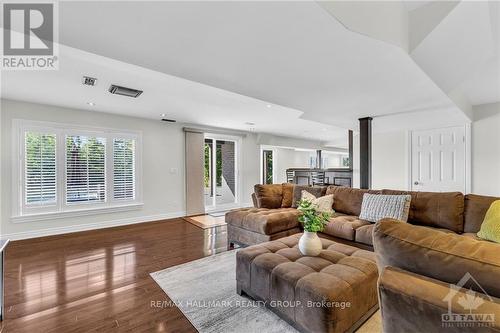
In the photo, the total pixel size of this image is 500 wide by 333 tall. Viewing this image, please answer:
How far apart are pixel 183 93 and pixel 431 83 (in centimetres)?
297

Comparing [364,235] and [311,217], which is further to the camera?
[364,235]

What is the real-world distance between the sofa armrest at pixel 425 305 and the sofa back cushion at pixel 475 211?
7.20ft

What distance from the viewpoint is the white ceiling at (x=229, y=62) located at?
141 centimetres

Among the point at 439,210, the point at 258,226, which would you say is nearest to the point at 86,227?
the point at 258,226

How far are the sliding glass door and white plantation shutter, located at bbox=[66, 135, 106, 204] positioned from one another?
2375mm

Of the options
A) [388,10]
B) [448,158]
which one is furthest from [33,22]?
[448,158]

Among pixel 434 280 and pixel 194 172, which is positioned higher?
pixel 194 172

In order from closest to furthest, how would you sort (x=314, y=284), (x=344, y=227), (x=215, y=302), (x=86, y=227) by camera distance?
1. (x=314, y=284)
2. (x=215, y=302)
3. (x=344, y=227)
4. (x=86, y=227)

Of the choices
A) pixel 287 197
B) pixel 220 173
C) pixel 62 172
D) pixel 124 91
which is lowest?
pixel 287 197

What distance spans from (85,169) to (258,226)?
3.47 metres

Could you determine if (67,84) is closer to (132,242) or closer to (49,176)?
(49,176)

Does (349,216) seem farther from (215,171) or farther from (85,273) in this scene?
(215,171)

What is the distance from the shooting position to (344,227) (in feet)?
9.32

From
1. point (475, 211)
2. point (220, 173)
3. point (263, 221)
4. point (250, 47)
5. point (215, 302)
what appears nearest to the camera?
point (250, 47)
